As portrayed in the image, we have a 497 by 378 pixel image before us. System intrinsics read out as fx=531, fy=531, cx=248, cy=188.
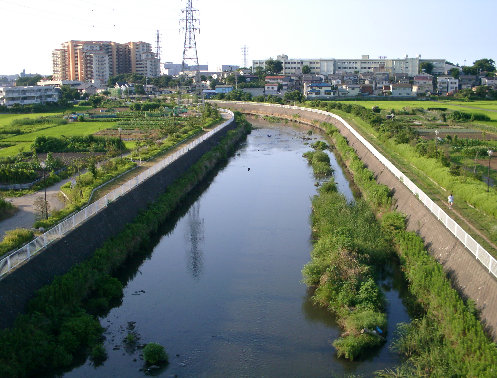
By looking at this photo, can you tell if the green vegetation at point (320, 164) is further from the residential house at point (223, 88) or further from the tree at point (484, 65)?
the tree at point (484, 65)

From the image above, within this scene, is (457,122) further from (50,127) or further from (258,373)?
(258,373)

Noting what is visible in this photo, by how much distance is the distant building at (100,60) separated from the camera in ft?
322

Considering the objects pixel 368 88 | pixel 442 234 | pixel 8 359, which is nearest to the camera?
pixel 8 359

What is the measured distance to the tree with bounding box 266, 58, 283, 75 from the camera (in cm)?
9288

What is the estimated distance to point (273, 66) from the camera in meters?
93.0

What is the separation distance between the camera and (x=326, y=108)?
51031mm

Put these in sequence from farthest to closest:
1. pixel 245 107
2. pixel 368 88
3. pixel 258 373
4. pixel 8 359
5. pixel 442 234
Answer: pixel 368 88 < pixel 245 107 < pixel 442 234 < pixel 258 373 < pixel 8 359

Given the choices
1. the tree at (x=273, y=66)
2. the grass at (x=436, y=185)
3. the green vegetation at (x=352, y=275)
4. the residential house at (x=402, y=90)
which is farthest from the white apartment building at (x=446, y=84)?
the green vegetation at (x=352, y=275)

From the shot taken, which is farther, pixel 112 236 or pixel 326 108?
pixel 326 108

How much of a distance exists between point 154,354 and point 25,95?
189 feet

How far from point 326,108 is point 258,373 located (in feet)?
142

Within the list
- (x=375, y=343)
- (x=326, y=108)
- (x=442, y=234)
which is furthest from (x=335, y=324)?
(x=326, y=108)

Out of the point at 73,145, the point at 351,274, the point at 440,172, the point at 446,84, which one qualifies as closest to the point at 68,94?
the point at 73,145

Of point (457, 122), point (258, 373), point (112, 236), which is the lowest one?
point (258, 373)
